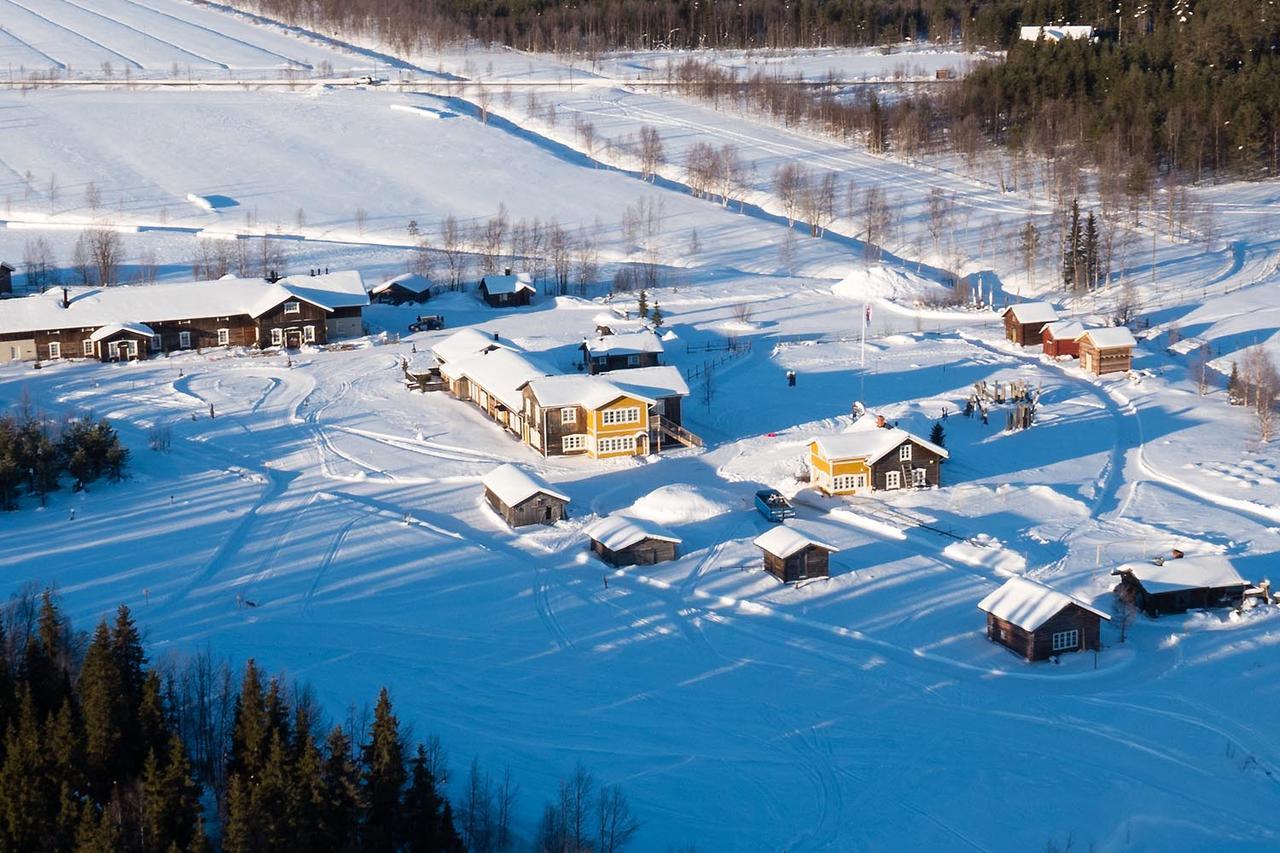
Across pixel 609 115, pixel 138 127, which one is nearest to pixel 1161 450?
pixel 609 115

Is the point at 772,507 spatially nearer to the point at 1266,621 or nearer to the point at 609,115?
the point at 1266,621

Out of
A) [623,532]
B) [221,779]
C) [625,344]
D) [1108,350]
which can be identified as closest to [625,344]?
[625,344]

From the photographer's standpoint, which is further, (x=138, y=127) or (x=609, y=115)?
(x=609, y=115)

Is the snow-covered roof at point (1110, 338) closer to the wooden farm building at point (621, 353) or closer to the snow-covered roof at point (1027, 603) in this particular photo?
the wooden farm building at point (621, 353)

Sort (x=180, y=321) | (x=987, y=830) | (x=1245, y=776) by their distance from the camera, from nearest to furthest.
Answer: (x=987, y=830)
(x=1245, y=776)
(x=180, y=321)

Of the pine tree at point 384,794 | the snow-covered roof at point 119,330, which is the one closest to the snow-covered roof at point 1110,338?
the snow-covered roof at point 119,330
